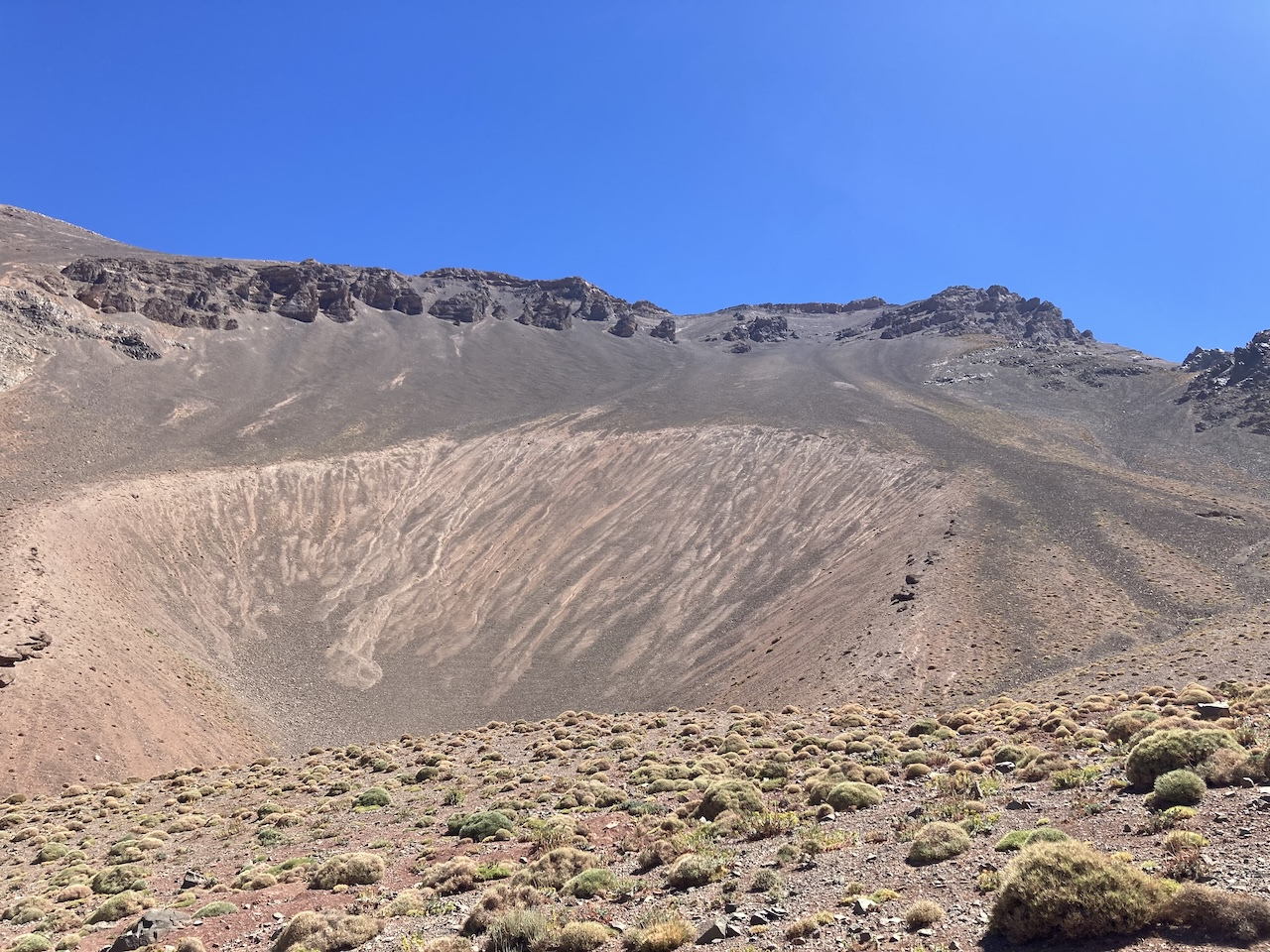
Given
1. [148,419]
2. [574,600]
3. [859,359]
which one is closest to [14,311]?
[148,419]

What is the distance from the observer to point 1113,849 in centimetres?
950

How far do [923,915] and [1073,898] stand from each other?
1.62 meters

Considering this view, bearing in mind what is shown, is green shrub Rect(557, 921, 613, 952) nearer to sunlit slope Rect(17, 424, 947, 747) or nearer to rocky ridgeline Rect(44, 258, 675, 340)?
sunlit slope Rect(17, 424, 947, 747)

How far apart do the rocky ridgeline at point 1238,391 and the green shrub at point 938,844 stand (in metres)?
87.7

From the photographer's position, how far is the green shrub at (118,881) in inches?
618

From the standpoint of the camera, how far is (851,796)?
14.4 m

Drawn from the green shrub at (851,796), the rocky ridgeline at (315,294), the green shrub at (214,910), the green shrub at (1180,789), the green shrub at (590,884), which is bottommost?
the green shrub at (214,910)

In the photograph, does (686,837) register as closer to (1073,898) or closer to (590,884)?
(590,884)

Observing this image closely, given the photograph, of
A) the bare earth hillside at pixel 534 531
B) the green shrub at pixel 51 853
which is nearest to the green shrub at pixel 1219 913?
the bare earth hillside at pixel 534 531

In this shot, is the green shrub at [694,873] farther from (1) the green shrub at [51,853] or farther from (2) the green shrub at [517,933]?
(1) the green shrub at [51,853]

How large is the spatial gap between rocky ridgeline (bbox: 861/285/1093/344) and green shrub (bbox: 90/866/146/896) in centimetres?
15720

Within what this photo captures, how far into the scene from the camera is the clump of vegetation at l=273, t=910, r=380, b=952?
35.2 ft

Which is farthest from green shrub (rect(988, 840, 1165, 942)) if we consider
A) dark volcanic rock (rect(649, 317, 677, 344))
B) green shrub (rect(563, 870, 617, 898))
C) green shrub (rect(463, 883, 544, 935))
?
dark volcanic rock (rect(649, 317, 677, 344))

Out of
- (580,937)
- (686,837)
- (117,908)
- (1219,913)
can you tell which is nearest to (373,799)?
(117,908)
